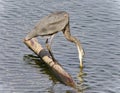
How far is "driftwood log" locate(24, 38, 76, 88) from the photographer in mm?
17359

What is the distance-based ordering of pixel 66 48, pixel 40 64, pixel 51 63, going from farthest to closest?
1. pixel 66 48
2. pixel 40 64
3. pixel 51 63

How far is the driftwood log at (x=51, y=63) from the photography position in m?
17.4

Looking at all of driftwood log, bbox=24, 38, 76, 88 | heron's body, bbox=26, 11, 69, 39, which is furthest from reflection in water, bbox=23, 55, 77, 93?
heron's body, bbox=26, 11, 69, 39

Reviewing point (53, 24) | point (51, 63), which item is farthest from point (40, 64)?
point (53, 24)

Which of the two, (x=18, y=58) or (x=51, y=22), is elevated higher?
(x=51, y=22)

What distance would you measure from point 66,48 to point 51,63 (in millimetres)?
2584

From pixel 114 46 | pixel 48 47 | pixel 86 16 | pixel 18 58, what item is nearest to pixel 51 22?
pixel 48 47

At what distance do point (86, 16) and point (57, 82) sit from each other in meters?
8.85

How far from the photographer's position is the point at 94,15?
86.7 ft

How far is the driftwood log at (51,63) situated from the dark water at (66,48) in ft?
0.76

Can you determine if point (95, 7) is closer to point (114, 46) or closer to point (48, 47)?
point (114, 46)

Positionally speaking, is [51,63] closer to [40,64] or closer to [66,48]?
[40,64]

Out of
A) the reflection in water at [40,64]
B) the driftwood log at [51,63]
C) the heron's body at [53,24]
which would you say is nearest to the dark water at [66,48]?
the reflection in water at [40,64]

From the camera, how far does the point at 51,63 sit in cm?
1878
